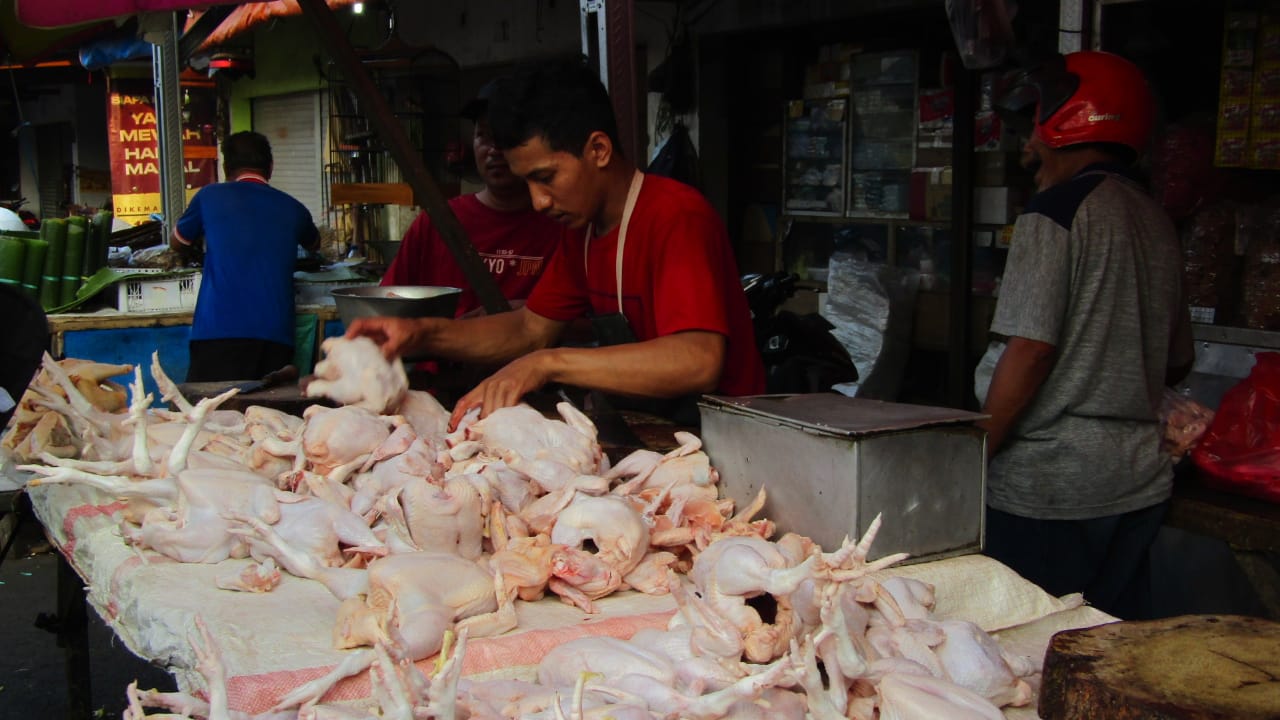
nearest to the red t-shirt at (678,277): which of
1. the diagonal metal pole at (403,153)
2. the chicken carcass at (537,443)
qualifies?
the chicken carcass at (537,443)

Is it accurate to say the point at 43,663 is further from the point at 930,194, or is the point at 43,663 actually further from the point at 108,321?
the point at 930,194

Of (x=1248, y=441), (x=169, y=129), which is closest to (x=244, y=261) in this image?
(x=169, y=129)

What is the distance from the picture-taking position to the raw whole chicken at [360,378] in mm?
2877

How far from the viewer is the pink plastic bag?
140 inches

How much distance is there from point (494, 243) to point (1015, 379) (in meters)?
2.54

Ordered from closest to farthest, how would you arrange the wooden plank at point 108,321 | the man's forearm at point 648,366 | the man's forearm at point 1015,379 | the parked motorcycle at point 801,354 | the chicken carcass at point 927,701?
1. the chicken carcass at point 927,701
2. the man's forearm at point 648,366
3. the man's forearm at point 1015,379
4. the parked motorcycle at point 801,354
5. the wooden plank at point 108,321

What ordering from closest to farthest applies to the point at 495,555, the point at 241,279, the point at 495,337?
the point at 495,555 < the point at 495,337 < the point at 241,279

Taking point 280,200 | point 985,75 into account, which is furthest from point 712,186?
point 280,200

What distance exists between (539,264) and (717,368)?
83.9 inches

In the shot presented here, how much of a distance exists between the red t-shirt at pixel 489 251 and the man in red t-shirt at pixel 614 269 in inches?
58.0

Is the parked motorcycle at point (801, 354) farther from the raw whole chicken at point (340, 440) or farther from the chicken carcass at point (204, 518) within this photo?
the chicken carcass at point (204, 518)

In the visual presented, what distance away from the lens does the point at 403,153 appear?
12.9 ft

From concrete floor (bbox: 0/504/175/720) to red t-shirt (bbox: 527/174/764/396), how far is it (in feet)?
8.06

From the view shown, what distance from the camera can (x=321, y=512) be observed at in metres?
2.39
